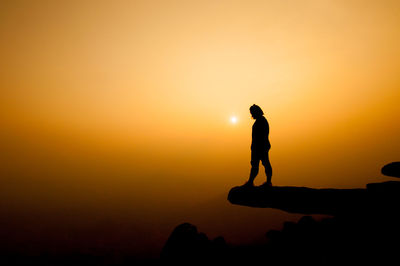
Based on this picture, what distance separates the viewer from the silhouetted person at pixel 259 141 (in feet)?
25.0

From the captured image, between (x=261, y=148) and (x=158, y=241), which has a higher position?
(x=261, y=148)

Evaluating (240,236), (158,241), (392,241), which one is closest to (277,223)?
(240,236)

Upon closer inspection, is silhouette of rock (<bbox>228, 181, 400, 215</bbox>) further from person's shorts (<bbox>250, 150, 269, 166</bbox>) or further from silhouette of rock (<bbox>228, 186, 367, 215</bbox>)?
person's shorts (<bbox>250, 150, 269, 166</bbox>)

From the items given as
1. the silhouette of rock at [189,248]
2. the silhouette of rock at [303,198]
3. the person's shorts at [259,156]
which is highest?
the person's shorts at [259,156]

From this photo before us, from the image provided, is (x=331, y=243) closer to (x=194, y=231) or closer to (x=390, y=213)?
(x=390, y=213)

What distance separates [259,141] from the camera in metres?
7.69

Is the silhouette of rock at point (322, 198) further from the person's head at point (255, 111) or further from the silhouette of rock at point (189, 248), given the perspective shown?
the silhouette of rock at point (189, 248)

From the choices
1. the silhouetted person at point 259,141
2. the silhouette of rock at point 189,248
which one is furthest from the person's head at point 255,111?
the silhouette of rock at point 189,248

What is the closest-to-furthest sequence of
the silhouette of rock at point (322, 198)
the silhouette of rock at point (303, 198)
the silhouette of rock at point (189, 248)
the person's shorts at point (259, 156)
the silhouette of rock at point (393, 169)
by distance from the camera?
the silhouette of rock at point (322, 198), the silhouette of rock at point (303, 198), the silhouette of rock at point (393, 169), the person's shorts at point (259, 156), the silhouette of rock at point (189, 248)

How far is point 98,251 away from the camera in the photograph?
17662cm

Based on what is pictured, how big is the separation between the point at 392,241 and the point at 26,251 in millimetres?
233573

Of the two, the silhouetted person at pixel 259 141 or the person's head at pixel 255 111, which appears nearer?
the silhouetted person at pixel 259 141

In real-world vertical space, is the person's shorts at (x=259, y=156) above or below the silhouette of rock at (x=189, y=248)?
above

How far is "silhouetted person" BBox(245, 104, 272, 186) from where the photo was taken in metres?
7.63
